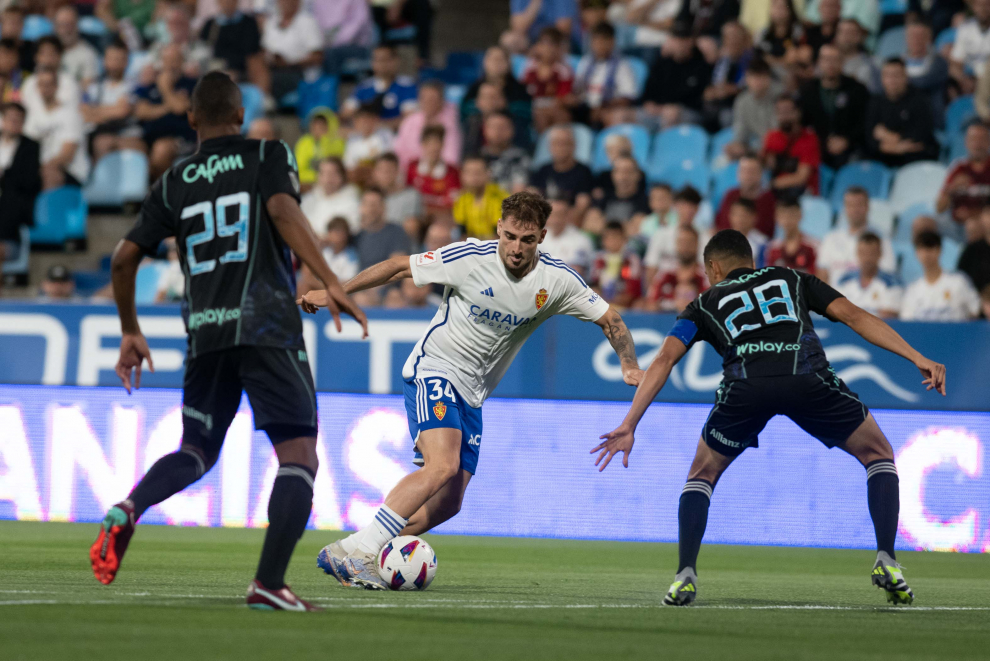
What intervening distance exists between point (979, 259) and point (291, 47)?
344 inches

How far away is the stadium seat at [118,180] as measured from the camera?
1492 cm

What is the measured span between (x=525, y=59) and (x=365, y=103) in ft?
7.21

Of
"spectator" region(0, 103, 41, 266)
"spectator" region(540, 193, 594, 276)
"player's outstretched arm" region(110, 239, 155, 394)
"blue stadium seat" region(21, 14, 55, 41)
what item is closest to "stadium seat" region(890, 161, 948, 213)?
"spectator" region(540, 193, 594, 276)

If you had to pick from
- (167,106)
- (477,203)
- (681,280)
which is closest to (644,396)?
(681,280)

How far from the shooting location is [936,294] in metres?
11.5

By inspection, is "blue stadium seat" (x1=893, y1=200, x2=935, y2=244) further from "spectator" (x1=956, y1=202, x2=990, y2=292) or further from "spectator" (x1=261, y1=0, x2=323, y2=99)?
"spectator" (x1=261, y1=0, x2=323, y2=99)

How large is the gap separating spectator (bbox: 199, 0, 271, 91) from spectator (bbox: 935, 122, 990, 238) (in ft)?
26.8

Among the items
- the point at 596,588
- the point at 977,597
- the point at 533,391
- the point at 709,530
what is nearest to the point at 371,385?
the point at 533,391

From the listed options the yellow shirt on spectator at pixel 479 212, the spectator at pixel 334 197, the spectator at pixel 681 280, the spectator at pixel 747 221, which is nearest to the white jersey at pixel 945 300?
→ the spectator at pixel 747 221

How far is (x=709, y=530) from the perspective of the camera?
10.5 meters

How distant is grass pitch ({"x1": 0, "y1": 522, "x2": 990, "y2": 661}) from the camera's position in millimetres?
4238

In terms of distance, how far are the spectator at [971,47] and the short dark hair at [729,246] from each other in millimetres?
8841

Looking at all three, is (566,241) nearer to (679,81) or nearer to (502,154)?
(502,154)

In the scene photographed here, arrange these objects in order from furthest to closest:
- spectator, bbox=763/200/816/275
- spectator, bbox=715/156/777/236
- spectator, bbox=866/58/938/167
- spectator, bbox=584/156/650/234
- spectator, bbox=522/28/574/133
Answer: spectator, bbox=522/28/574/133 → spectator, bbox=866/58/938/167 → spectator, bbox=584/156/650/234 → spectator, bbox=715/156/777/236 → spectator, bbox=763/200/816/275
